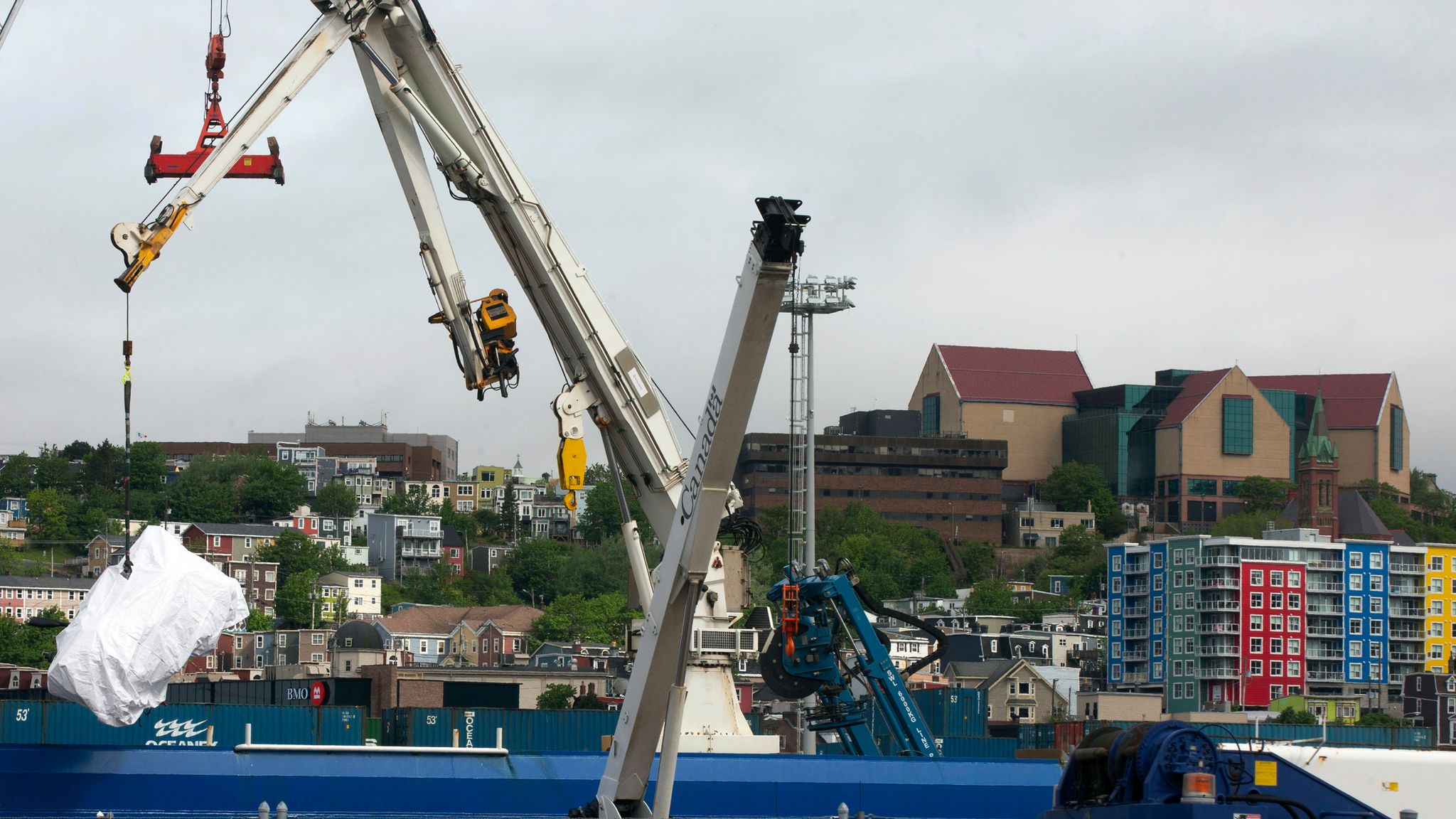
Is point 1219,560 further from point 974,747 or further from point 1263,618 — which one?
point 974,747

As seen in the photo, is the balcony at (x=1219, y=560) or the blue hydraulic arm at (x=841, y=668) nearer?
the blue hydraulic arm at (x=841, y=668)

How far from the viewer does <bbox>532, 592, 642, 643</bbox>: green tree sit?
494 feet

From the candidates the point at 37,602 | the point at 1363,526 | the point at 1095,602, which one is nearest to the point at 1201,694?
the point at 1095,602

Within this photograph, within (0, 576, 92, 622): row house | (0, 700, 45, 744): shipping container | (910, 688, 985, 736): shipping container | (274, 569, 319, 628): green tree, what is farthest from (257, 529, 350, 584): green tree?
(0, 700, 45, 744): shipping container

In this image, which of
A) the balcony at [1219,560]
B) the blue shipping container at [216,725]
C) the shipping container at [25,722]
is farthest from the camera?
the balcony at [1219,560]

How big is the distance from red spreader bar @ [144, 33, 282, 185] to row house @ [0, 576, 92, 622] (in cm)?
14883

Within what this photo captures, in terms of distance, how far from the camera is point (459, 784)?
24.0 m

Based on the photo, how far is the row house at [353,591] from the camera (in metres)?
183

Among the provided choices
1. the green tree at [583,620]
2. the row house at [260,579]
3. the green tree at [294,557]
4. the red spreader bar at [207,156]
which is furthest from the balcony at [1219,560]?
the red spreader bar at [207,156]

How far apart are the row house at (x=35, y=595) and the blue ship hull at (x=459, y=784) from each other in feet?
488

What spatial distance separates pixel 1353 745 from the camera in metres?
23.0

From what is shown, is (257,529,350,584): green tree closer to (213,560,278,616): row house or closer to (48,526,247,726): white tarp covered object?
(213,560,278,616): row house

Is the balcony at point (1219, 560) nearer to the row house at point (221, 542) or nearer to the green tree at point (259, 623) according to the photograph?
the green tree at point (259, 623)

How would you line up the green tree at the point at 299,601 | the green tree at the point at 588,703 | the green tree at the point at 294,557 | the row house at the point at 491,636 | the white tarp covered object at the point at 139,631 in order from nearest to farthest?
the white tarp covered object at the point at 139,631 < the green tree at the point at 588,703 < the row house at the point at 491,636 < the green tree at the point at 299,601 < the green tree at the point at 294,557
